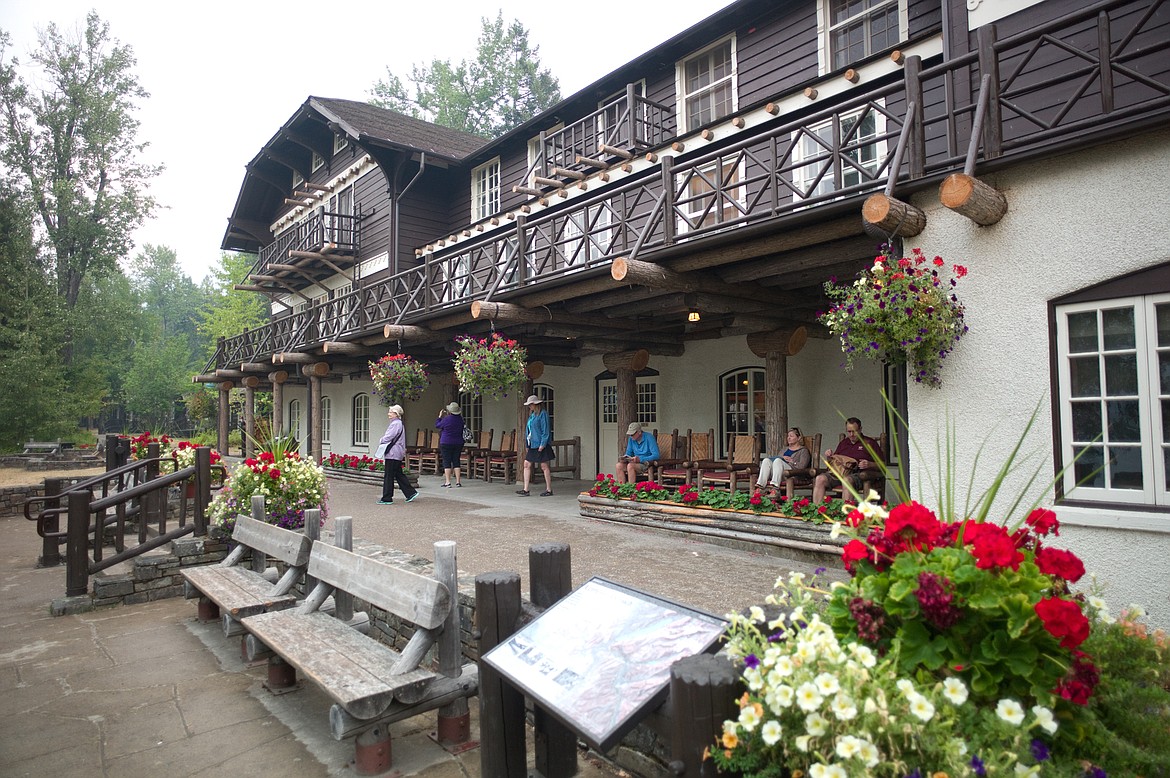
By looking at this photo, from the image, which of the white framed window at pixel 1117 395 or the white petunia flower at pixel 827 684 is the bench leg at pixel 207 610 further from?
the white framed window at pixel 1117 395

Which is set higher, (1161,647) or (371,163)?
(371,163)

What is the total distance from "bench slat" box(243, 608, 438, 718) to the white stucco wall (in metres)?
3.41

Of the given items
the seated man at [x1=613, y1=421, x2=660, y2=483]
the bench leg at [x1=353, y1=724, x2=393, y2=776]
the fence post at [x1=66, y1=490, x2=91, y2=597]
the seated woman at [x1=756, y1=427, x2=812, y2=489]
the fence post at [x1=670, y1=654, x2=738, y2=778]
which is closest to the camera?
the fence post at [x1=670, y1=654, x2=738, y2=778]

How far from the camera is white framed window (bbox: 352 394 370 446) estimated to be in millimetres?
19812

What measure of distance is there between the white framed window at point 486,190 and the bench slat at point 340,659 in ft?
42.1

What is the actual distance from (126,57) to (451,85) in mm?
14189

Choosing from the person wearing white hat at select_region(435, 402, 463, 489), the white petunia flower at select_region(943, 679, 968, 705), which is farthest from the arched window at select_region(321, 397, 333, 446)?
the white petunia flower at select_region(943, 679, 968, 705)

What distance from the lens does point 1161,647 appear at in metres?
2.44

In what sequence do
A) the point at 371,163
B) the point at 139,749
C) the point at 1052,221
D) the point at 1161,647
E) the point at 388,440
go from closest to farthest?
the point at 1161,647 < the point at 139,749 < the point at 1052,221 < the point at 388,440 < the point at 371,163

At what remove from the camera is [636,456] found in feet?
31.3

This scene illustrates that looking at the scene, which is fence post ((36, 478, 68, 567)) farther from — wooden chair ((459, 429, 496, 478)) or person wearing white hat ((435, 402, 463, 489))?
wooden chair ((459, 429, 496, 478))

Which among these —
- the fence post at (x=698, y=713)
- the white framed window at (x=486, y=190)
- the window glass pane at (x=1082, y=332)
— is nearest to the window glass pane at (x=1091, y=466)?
the window glass pane at (x=1082, y=332)

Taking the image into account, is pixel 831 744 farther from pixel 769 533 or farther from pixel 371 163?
pixel 371 163

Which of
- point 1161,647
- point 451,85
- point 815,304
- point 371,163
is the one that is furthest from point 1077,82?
point 451,85
